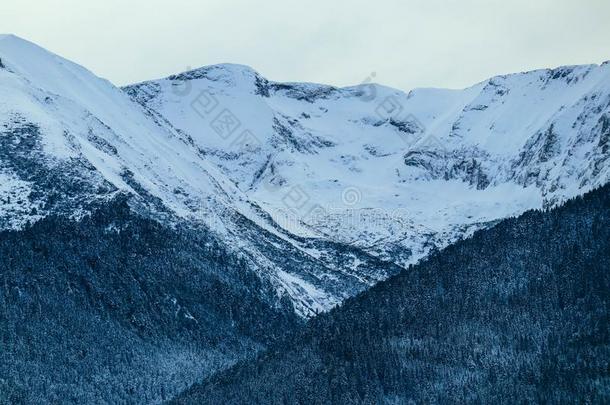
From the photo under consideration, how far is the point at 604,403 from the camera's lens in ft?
641

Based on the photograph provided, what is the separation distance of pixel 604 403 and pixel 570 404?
22.9 feet

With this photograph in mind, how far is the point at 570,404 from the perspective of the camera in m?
200
